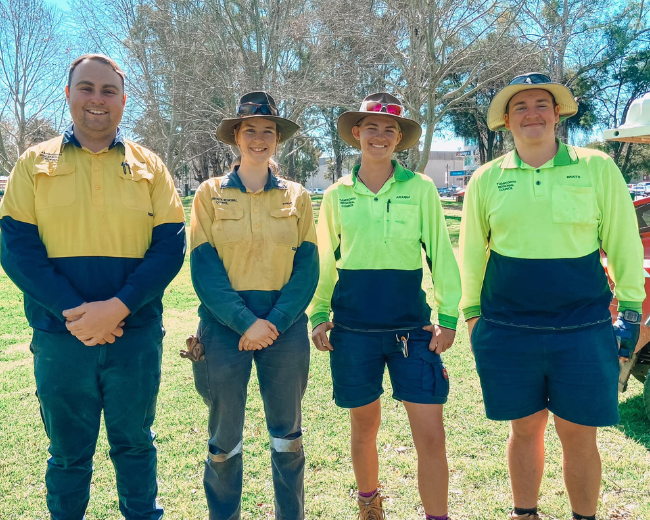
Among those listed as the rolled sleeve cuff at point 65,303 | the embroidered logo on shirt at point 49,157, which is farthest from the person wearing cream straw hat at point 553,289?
the embroidered logo on shirt at point 49,157

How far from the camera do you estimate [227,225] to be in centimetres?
270

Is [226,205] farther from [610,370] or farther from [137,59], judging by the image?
[137,59]

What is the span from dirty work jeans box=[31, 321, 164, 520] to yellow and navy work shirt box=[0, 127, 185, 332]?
0.40 feet

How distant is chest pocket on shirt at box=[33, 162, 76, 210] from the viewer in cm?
248

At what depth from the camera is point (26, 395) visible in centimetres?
512

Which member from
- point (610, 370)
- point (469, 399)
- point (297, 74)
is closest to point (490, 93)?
point (297, 74)

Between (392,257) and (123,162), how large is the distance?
4.62ft

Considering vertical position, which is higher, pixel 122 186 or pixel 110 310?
pixel 122 186

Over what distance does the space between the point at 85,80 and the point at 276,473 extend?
2.09 metres

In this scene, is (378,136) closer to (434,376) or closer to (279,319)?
(279,319)

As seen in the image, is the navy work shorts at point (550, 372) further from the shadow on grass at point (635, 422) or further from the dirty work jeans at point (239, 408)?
the shadow on grass at point (635, 422)

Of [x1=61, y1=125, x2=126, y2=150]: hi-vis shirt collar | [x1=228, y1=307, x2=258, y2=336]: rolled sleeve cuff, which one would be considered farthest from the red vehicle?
[x1=61, y1=125, x2=126, y2=150]: hi-vis shirt collar

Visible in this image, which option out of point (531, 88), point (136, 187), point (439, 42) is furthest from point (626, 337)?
point (439, 42)

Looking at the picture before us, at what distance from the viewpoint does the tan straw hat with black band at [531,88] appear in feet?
8.77
